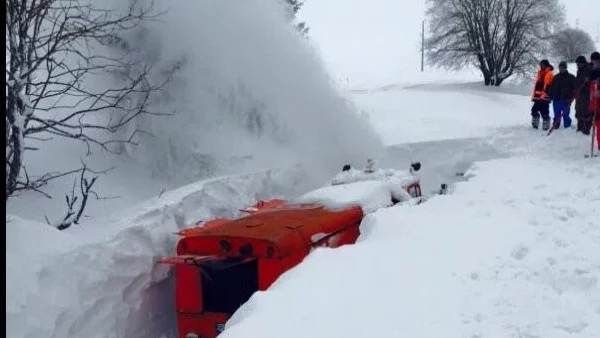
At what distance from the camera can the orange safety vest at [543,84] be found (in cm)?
1378

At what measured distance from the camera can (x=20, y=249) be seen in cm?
547

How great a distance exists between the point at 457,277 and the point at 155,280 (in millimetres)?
3545

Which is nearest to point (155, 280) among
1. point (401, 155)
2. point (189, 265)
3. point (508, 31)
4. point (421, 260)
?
point (189, 265)

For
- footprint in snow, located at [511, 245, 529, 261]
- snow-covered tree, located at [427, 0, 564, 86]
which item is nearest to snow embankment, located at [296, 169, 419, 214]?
footprint in snow, located at [511, 245, 529, 261]

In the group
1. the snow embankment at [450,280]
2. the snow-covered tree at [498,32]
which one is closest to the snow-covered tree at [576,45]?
the snow-covered tree at [498,32]

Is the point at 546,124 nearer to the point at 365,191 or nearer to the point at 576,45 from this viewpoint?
the point at 365,191

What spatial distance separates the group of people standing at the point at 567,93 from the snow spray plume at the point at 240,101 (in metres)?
3.89

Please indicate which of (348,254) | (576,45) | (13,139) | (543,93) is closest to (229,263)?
(348,254)

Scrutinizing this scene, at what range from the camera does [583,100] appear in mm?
12398

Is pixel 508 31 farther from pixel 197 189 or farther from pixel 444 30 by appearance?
pixel 197 189

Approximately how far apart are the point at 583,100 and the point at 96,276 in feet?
34.1

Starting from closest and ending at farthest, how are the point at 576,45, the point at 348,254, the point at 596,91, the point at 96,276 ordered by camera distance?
the point at 348,254 < the point at 96,276 < the point at 596,91 < the point at 576,45

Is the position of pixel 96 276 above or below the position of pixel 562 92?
below

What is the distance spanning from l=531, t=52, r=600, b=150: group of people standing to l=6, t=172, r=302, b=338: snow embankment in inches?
312
